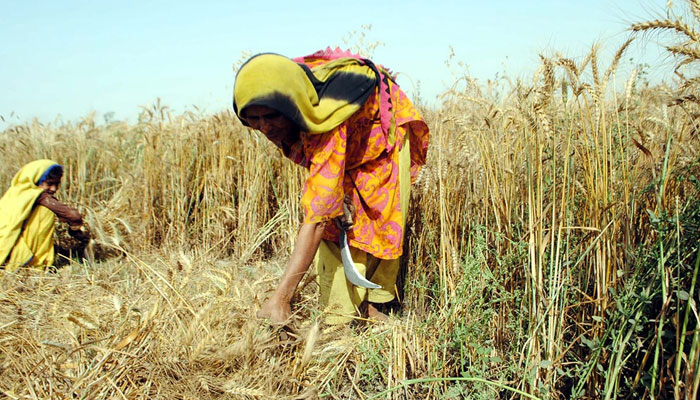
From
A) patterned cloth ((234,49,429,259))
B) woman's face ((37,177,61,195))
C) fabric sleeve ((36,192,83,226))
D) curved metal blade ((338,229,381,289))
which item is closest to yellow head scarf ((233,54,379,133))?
patterned cloth ((234,49,429,259))

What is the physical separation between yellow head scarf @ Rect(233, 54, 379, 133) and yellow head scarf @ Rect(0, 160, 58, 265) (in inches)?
99.6

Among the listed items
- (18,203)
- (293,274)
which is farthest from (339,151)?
(18,203)

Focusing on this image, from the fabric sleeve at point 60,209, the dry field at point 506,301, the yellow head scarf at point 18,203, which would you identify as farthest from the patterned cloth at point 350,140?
the yellow head scarf at point 18,203

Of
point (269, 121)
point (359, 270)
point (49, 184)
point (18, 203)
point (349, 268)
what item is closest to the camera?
point (269, 121)

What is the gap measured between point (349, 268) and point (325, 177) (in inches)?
17.1

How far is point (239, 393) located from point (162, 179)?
7.99ft

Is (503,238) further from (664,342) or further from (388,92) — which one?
(388,92)

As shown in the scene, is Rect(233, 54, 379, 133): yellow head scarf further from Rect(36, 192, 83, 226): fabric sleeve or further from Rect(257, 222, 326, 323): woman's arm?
Rect(36, 192, 83, 226): fabric sleeve

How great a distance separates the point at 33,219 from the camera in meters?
3.50

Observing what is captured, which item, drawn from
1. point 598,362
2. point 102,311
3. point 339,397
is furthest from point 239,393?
point 598,362

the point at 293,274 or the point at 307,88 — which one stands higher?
the point at 307,88

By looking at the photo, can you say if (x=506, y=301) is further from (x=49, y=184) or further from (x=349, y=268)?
(x=49, y=184)

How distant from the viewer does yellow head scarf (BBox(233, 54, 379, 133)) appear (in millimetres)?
1630

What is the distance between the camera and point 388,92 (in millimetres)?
2061
